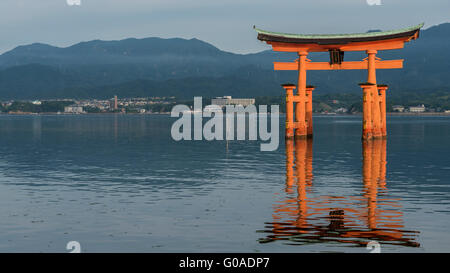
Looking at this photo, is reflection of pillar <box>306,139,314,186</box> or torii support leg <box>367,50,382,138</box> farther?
torii support leg <box>367,50,382,138</box>

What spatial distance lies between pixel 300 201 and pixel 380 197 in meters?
3.52

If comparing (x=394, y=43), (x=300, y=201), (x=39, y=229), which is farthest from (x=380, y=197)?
(x=394, y=43)

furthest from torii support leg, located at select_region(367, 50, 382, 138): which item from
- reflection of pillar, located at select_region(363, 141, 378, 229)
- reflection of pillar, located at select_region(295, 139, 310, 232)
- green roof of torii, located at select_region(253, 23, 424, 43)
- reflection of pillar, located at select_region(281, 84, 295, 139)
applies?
reflection of pillar, located at select_region(363, 141, 378, 229)

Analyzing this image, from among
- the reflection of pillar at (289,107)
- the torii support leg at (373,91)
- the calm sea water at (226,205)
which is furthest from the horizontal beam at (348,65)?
the calm sea water at (226,205)

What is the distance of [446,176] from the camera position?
3312cm

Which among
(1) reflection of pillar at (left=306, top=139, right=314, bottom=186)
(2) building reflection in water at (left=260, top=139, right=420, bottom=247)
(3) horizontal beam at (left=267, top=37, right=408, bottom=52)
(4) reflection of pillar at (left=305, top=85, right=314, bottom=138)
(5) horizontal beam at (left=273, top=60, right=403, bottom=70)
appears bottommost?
(1) reflection of pillar at (left=306, top=139, right=314, bottom=186)

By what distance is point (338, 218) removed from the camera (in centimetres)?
2036

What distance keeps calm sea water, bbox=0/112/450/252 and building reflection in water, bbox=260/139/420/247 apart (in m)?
0.03

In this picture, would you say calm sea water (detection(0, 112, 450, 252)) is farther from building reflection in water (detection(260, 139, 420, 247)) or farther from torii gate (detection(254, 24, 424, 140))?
torii gate (detection(254, 24, 424, 140))

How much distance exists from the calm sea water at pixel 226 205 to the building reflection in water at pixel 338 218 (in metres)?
0.03

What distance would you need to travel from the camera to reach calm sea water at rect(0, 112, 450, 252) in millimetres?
17312
